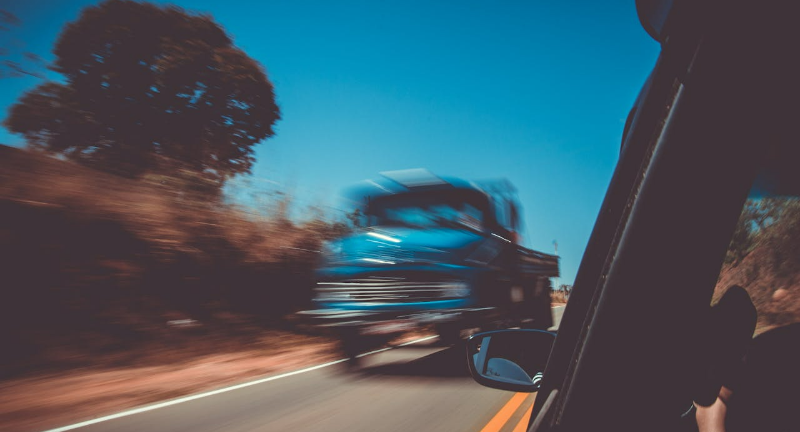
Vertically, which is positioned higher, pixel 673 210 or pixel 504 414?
pixel 673 210

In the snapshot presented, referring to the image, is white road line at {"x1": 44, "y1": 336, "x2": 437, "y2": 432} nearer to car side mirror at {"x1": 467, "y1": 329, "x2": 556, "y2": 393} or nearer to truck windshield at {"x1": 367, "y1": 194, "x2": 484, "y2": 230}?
truck windshield at {"x1": 367, "y1": 194, "x2": 484, "y2": 230}

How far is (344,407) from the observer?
338 centimetres

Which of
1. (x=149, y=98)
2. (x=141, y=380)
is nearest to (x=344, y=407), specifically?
(x=141, y=380)

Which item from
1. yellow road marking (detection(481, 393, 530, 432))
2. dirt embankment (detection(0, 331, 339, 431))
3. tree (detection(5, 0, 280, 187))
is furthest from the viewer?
tree (detection(5, 0, 280, 187))

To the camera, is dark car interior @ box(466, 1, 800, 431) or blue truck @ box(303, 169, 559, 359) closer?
dark car interior @ box(466, 1, 800, 431)

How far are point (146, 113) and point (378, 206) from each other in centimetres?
571

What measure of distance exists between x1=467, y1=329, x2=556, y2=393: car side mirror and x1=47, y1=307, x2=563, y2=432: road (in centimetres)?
182

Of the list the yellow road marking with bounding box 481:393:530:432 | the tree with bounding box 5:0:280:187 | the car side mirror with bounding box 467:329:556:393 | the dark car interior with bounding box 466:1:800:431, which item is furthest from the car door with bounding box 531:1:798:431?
the tree with bounding box 5:0:280:187

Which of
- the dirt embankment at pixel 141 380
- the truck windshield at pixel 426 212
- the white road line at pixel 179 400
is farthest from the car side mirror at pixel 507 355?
the truck windshield at pixel 426 212

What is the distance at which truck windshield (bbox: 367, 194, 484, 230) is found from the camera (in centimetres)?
607

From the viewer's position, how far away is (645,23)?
0.94 metres

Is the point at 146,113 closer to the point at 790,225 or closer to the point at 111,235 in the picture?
the point at 111,235

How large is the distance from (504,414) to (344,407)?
1563 mm

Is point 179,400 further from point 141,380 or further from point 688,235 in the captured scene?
point 688,235
